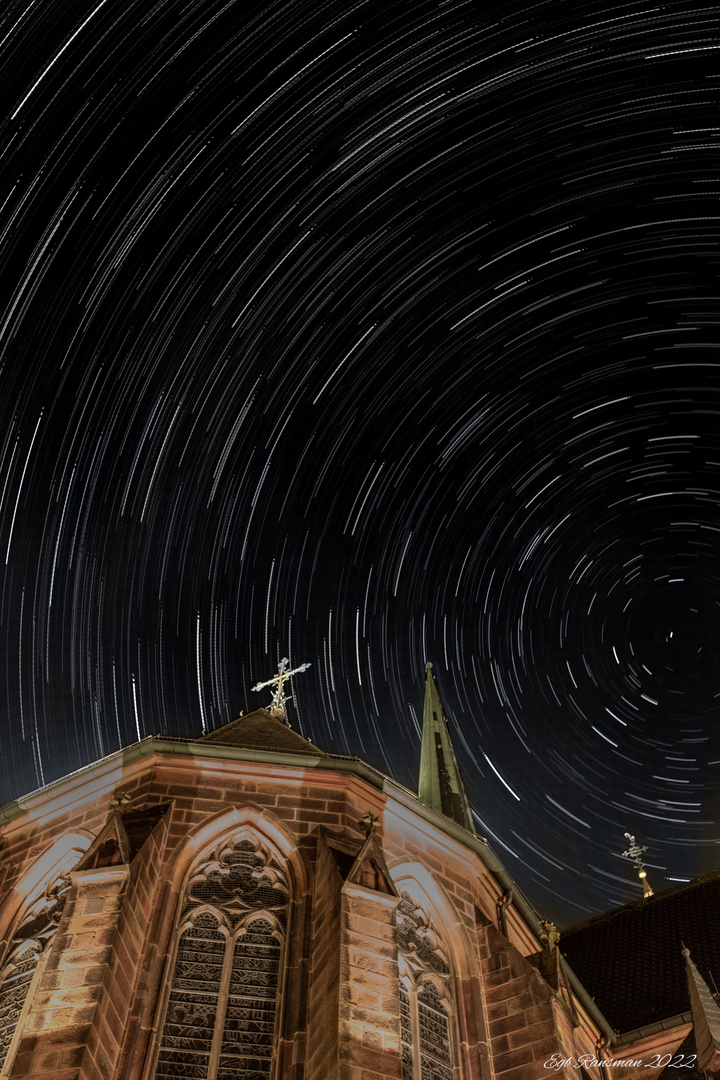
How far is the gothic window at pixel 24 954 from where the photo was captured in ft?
37.5

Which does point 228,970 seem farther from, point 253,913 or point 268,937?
point 253,913

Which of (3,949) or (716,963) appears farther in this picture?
(716,963)

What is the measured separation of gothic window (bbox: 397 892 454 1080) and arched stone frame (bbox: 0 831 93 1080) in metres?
4.45

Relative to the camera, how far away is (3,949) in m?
12.6

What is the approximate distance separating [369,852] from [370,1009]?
86.4 inches

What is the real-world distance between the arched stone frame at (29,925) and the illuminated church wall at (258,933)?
3 centimetres

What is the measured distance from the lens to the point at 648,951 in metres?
22.9

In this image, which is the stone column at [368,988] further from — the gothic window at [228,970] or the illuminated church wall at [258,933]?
the gothic window at [228,970]

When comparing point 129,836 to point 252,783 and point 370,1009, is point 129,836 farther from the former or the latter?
point 370,1009

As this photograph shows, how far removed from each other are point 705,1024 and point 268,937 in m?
7.47

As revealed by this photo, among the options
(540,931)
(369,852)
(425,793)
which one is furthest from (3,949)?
(425,793)

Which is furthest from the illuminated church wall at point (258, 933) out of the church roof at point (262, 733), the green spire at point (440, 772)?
the green spire at point (440, 772)

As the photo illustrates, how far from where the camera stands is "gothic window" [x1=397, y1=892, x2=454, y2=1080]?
11805 mm

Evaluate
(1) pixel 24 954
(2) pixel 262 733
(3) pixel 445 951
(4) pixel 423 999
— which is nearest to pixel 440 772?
(2) pixel 262 733
